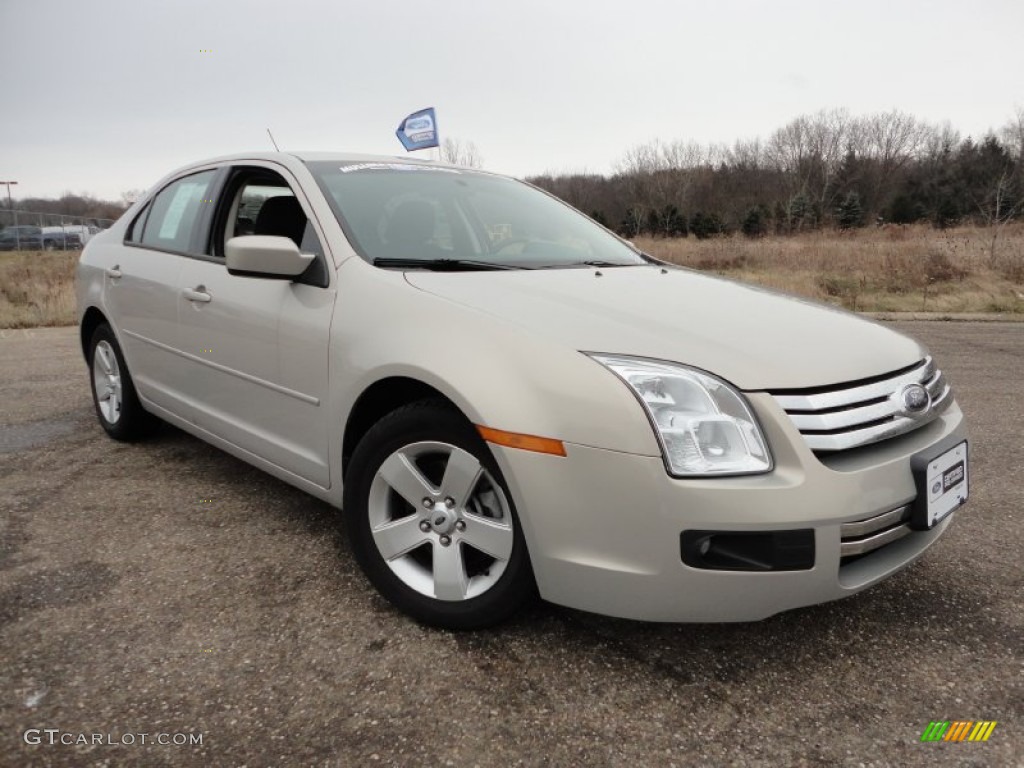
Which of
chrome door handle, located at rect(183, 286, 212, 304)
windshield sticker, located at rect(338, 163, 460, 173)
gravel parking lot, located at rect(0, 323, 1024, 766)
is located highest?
windshield sticker, located at rect(338, 163, 460, 173)

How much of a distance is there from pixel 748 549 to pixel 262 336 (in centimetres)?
181

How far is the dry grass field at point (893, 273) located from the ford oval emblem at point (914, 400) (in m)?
8.18

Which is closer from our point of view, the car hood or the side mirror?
the car hood

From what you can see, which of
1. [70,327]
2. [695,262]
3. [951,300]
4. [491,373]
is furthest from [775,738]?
[695,262]

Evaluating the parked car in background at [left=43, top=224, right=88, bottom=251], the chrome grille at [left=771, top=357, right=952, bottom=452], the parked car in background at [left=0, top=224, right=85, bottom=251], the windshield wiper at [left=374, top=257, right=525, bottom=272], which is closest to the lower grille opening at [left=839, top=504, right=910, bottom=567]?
the chrome grille at [left=771, top=357, right=952, bottom=452]

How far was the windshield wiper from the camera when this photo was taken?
2.42 meters

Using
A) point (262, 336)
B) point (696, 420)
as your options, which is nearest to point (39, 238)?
point (262, 336)

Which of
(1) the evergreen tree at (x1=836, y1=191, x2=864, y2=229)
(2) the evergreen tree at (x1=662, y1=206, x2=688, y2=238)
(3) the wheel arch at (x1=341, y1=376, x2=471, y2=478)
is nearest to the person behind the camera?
(3) the wheel arch at (x1=341, y1=376, x2=471, y2=478)

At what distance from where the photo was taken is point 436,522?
2.12 meters

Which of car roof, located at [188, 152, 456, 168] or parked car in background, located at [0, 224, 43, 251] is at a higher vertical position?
parked car in background, located at [0, 224, 43, 251]

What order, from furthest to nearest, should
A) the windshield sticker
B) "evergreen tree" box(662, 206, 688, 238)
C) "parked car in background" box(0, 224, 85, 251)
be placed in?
"evergreen tree" box(662, 206, 688, 238) → "parked car in background" box(0, 224, 85, 251) → the windshield sticker

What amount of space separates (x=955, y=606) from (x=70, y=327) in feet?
34.2

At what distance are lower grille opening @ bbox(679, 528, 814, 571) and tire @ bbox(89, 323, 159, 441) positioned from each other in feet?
10.3

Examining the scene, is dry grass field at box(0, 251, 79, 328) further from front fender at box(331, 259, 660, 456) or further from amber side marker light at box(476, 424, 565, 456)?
amber side marker light at box(476, 424, 565, 456)
